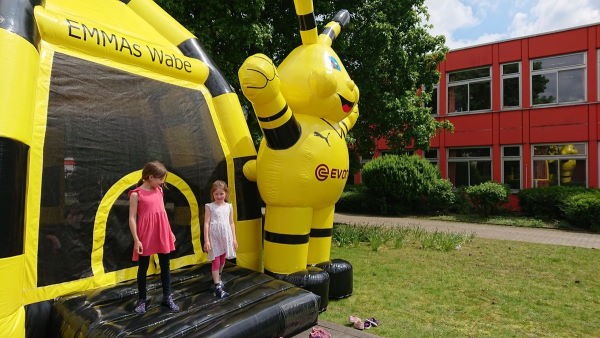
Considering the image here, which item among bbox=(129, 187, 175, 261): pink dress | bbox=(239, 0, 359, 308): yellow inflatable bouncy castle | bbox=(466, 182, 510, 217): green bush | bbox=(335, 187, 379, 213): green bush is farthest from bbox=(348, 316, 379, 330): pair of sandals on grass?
bbox=(335, 187, 379, 213): green bush

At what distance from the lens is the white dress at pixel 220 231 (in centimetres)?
407

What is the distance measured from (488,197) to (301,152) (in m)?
12.0

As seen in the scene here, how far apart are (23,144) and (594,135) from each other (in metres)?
17.4

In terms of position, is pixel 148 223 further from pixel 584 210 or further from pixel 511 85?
pixel 511 85

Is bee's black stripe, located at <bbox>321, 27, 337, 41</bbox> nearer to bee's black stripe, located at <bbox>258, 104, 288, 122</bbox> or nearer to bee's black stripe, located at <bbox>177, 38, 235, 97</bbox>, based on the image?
bee's black stripe, located at <bbox>177, 38, 235, 97</bbox>

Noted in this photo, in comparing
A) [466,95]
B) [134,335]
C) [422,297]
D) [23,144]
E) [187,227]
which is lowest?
[422,297]

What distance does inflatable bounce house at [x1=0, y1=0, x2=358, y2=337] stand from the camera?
309cm

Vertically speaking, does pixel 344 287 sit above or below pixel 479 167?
below

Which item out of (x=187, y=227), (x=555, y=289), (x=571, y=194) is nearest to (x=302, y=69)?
(x=187, y=227)

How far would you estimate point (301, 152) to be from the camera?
181 inches

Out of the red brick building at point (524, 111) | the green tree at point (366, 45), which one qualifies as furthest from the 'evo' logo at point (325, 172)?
the red brick building at point (524, 111)

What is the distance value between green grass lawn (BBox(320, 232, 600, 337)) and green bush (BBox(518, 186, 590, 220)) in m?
5.49

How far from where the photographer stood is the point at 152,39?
4605 mm

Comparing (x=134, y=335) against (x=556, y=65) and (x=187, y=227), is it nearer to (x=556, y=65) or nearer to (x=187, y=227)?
(x=187, y=227)
